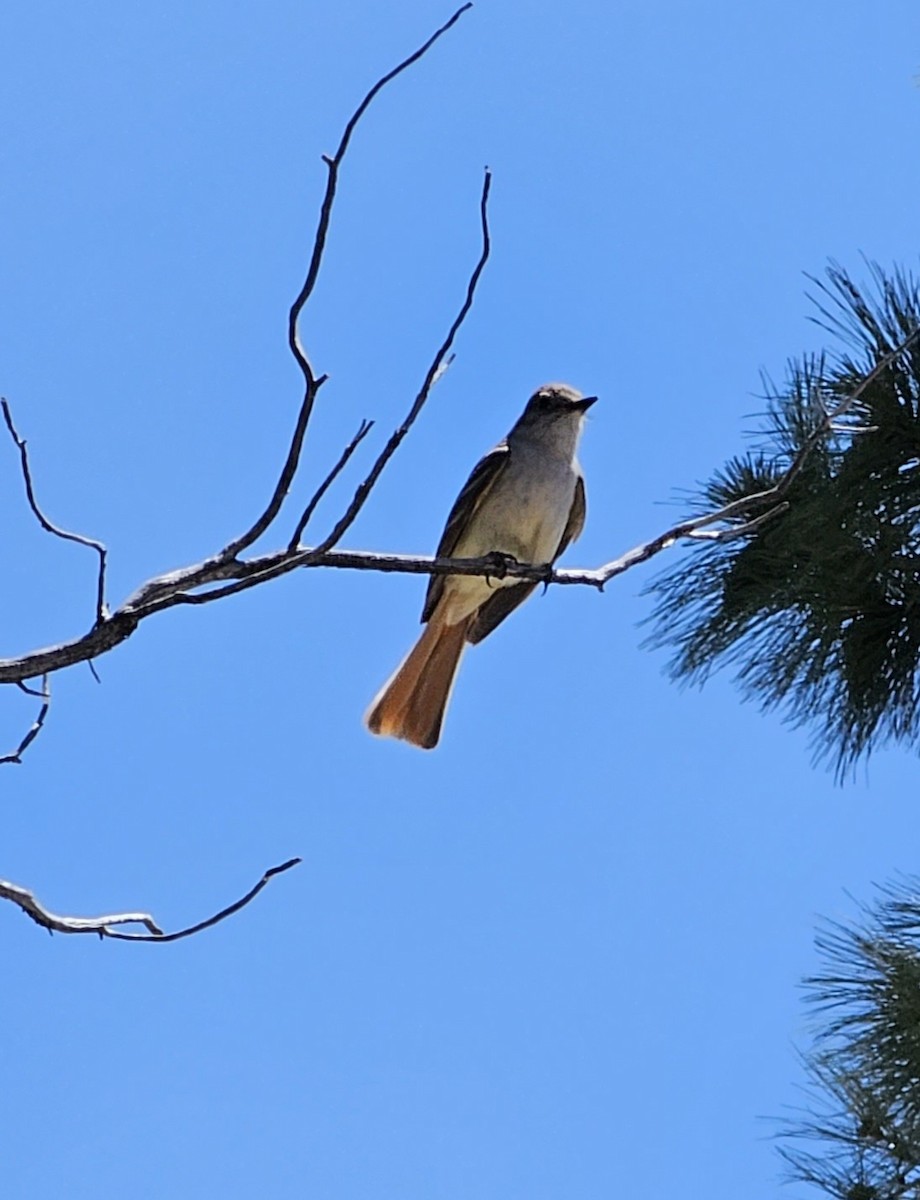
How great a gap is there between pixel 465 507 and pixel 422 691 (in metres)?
0.61

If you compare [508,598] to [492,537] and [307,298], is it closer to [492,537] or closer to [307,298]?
[492,537]

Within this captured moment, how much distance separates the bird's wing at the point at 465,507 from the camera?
5.87 meters

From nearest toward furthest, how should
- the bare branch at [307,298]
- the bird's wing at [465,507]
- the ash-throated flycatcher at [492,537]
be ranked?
the bare branch at [307,298] → the ash-throated flycatcher at [492,537] → the bird's wing at [465,507]

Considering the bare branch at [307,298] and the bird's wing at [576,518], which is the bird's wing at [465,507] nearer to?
the bird's wing at [576,518]

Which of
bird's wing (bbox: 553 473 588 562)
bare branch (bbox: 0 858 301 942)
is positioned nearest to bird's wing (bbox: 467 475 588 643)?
bird's wing (bbox: 553 473 588 562)

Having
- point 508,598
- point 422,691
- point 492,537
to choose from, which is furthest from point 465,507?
point 422,691

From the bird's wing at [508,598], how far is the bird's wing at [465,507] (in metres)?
0.20

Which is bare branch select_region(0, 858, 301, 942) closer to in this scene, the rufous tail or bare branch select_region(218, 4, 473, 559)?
bare branch select_region(218, 4, 473, 559)

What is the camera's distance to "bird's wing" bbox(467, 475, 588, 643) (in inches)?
236

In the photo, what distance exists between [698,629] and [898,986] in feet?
4.22

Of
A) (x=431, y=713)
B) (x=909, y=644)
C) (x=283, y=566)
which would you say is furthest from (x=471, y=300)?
Result: (x=431, y=713)

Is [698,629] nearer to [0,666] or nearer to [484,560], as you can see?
[484,560]

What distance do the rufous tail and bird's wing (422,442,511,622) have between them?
0.35 ft

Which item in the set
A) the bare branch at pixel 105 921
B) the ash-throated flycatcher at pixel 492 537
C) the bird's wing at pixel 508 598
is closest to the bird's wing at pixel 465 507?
the ash-throated flycatcher at pixel 492 537
